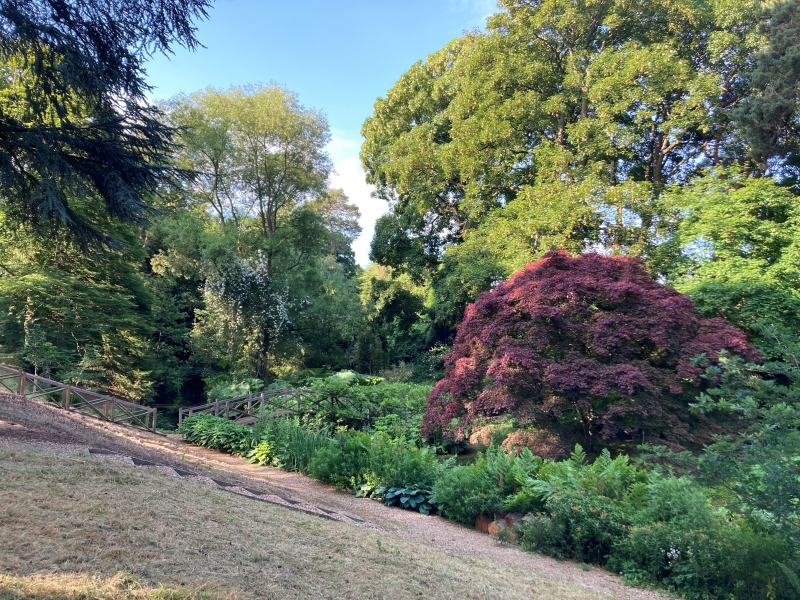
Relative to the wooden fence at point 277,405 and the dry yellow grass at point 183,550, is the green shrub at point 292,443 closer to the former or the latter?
the wooden fence at point 277,405

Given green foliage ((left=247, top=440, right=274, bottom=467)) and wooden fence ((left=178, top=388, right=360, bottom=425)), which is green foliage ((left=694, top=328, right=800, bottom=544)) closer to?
green foliage ((left=247, top=440, right=274, bottom=467))

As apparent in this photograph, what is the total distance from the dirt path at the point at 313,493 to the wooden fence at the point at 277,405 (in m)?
2.25

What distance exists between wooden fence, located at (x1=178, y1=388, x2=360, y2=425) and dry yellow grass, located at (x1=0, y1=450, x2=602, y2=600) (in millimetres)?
6512

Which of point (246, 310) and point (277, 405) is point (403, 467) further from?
point (246, 310)

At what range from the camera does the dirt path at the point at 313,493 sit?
511cm

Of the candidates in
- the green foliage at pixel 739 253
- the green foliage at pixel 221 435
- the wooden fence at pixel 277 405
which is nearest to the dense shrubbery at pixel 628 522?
the wooden fence at pixel 277 405

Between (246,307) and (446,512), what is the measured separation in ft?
53.3

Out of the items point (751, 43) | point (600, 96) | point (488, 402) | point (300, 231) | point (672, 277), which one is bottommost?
point (488, 402)

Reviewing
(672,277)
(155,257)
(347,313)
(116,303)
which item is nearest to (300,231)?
(347,313)

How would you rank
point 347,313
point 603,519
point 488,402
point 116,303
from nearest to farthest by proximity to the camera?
point 603,519 → point 488,402 → point 116,303 → point 347,313

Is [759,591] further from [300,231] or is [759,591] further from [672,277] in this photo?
[300,231]

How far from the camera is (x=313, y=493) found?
7.71m

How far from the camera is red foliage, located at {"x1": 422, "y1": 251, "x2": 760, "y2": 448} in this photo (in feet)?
24.2

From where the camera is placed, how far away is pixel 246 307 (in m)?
21.2
